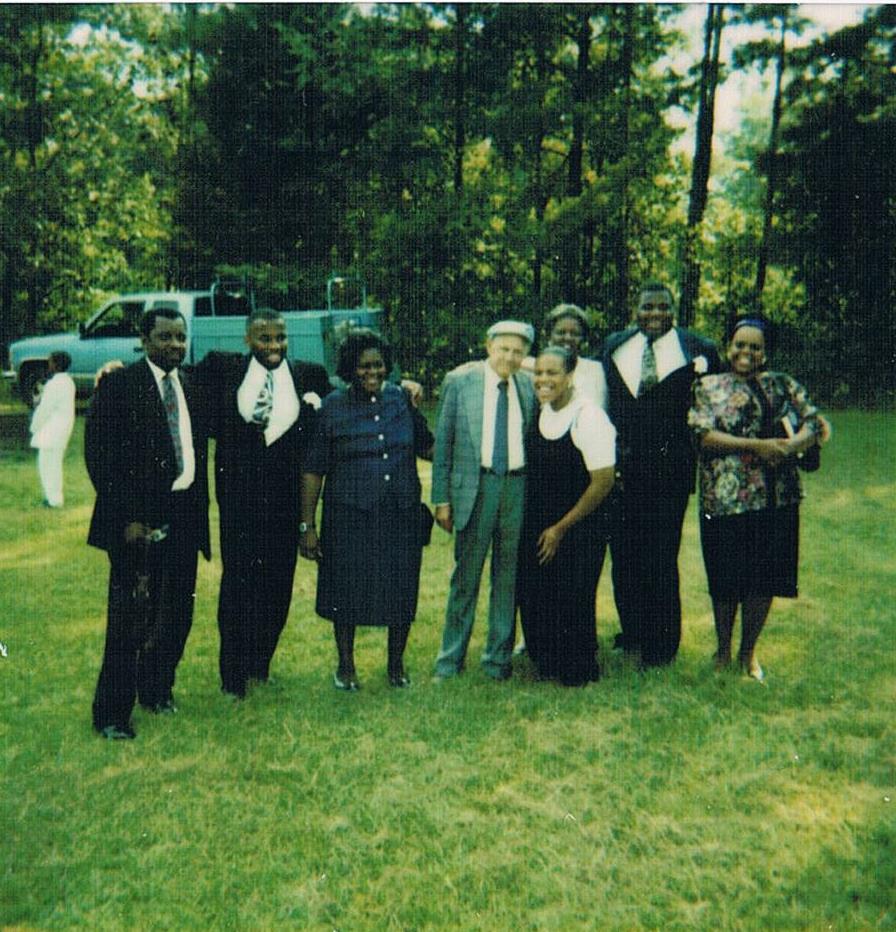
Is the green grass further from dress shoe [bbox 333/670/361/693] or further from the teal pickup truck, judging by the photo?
the teal pickup truck

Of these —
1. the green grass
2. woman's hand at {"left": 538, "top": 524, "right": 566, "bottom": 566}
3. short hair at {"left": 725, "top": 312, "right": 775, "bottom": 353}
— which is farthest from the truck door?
short hair at {"left": 725, "top": 312, "right": 775, "bottom": 353}

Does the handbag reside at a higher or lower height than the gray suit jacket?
lower

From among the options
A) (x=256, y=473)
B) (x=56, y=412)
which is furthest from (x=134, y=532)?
(x=56, y=412)

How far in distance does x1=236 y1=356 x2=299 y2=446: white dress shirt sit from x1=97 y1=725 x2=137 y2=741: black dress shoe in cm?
151

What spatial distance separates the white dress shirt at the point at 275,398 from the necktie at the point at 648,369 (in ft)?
6.11

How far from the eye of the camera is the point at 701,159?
66.9 feet

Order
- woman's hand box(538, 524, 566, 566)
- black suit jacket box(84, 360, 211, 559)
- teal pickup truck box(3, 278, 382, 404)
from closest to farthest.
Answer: black suit jacket box(84, 360, 211, 559)
woman's hand box(538, 524, 566, 566)
teal pickup truck box(3, 278, 382, 404)

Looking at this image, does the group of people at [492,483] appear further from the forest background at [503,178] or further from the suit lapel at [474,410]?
the forest background at [503,178]

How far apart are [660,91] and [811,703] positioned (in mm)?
17136

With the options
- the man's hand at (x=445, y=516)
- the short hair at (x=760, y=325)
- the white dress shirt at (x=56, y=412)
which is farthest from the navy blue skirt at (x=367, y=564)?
the white dress shirt at (x=56, y=412)

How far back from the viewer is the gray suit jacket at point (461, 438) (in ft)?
17.5

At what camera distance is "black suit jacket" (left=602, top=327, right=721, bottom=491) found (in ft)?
18.3

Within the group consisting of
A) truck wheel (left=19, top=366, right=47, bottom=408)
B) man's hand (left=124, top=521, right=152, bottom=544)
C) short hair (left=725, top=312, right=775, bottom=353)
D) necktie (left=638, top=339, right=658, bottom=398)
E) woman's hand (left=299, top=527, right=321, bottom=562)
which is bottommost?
truck wheel (left=19, top=366, right=47, bottom=408)

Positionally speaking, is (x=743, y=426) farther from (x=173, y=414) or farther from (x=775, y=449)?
(x=173, y=414)
